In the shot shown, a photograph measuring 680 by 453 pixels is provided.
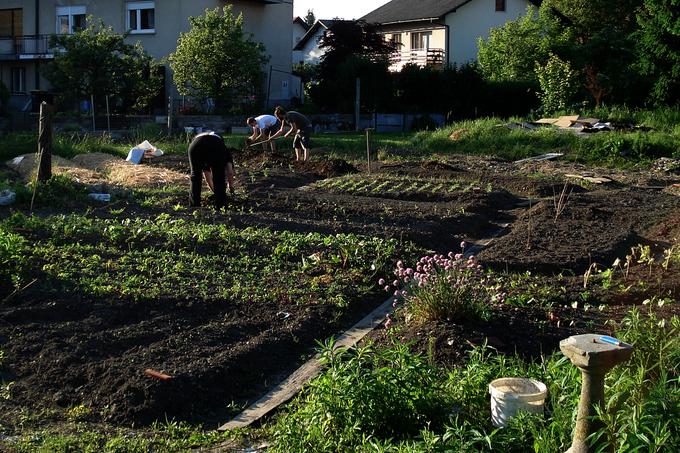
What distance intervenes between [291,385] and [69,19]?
38416 mm

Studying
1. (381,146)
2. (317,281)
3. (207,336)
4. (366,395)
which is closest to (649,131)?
(381,146)

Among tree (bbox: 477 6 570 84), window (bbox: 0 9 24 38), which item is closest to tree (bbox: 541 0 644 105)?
tree (bbox: 477 6 570 84)

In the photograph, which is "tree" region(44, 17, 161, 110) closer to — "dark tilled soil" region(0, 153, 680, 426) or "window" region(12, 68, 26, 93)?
"window" region(12, 68, 26, 93)

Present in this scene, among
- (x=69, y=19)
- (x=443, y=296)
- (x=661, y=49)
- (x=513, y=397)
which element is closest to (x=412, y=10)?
(x=69, y=19)

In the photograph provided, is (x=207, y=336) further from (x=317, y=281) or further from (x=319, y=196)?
(x=319, y=196)

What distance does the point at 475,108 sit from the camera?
120 feet

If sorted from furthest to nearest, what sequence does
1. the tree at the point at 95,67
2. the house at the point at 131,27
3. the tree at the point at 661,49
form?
the house at the point at 131,27
the tree at the point at 95,67
the tree at the point at 661,49

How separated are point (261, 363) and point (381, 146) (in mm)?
19235

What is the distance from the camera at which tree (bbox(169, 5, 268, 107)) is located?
33.2 metres

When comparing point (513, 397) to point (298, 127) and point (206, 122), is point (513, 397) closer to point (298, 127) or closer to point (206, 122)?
point (298, 127)

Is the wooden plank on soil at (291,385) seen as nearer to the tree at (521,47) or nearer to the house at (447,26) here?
the tree at (521,47)

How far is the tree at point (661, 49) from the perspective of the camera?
1097 inches

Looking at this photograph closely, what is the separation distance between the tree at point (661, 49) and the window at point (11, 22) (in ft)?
93.4

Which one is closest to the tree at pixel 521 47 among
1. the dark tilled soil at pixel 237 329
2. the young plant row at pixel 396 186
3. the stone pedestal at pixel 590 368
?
the young plant row at pixel 396 186
